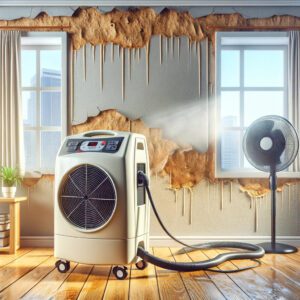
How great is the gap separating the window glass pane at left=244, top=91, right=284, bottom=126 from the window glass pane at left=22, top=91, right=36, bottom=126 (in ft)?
6.68

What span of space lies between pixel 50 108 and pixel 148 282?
2.17 m

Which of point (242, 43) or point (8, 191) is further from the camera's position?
point (242, 43)

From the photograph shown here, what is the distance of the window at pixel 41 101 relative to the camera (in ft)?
13.1

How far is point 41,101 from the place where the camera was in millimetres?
4031

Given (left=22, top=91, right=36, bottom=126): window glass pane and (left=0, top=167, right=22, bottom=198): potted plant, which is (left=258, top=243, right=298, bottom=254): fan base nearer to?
(left=0, top=167, right=22, bottom=198): potted plant

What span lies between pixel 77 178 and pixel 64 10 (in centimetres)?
184

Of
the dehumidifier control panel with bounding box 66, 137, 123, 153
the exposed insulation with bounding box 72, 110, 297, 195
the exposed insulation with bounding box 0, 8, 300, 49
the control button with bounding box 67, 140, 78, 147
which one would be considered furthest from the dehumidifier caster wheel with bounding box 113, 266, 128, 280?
the exposed insulation with bounding box 0, 8, 300, 49

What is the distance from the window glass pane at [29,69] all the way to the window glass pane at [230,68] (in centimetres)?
182

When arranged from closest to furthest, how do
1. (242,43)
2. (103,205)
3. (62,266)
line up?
(103,205) < (62,266) < (242,43)

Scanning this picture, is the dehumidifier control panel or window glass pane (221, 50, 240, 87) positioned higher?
window glass pane (221, 50, 240, 87)

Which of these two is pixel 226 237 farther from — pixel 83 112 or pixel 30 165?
pixel 30 165

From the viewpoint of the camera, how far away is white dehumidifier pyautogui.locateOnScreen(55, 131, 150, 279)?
2.58 metres

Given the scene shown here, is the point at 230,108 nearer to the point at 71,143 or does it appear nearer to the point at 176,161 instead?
the point at 176,161

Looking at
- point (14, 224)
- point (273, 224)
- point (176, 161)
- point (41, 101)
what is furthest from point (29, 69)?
point (273, 224)
